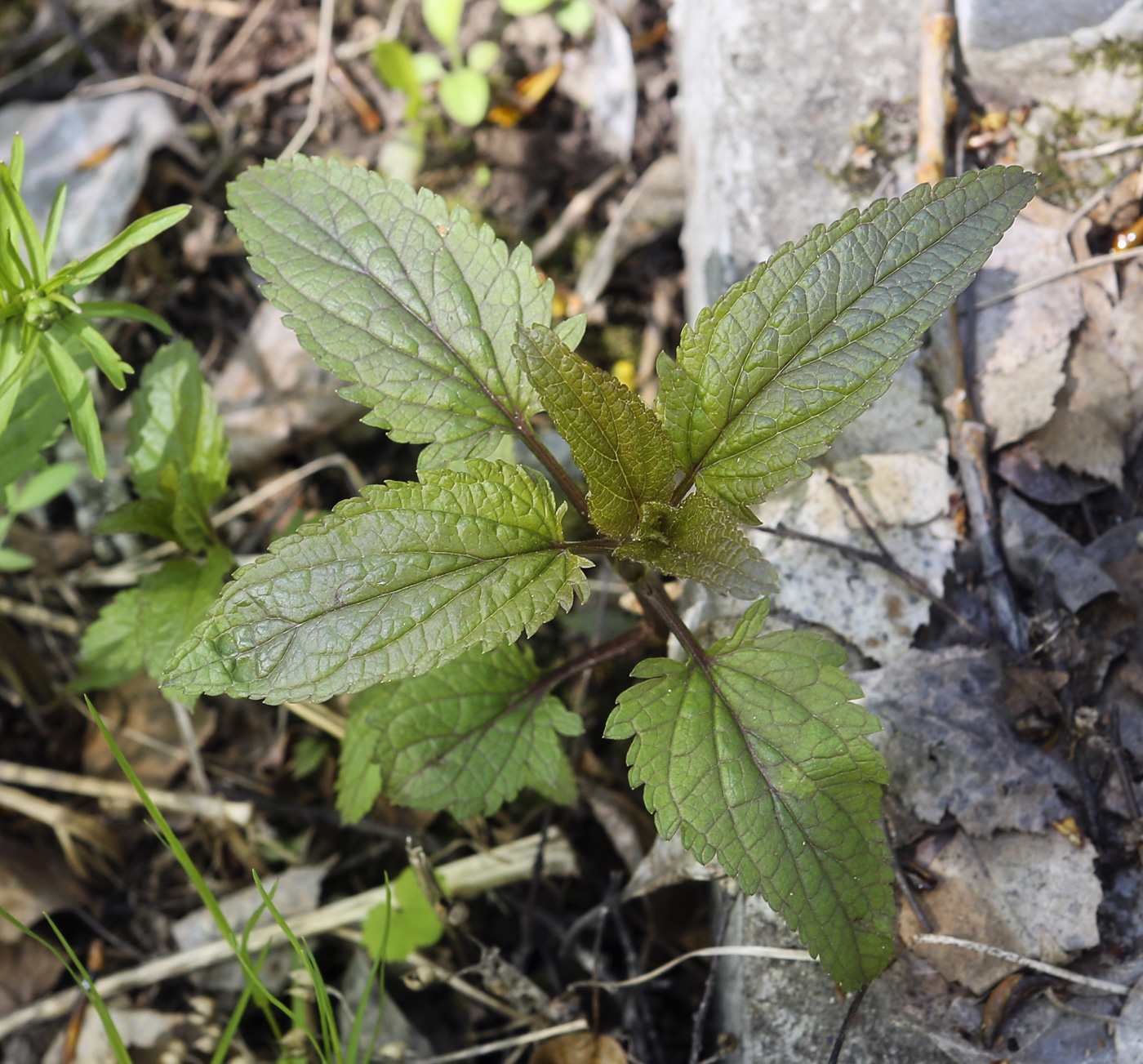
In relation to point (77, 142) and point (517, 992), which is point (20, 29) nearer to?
point (77, 142)

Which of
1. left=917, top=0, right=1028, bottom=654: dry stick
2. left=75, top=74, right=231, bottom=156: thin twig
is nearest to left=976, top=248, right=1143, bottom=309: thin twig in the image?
left=917, top=0, right=1028, bottom=654: dry stick

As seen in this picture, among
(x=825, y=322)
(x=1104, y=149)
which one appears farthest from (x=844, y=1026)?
(x=1104, y=149)

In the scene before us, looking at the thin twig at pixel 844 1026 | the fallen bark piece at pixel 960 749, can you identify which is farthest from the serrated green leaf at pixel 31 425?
the thin twig at pixel 844 1026

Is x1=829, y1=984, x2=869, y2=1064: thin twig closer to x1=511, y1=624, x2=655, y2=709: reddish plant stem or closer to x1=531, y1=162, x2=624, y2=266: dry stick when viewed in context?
x1=511, y1=624, x2=655, y2=709: reddish plant stem

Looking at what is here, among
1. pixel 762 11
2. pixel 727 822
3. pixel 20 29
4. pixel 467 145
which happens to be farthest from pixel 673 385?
pixel 20 29

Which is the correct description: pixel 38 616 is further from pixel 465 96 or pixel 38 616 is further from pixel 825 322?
pixel 825 322
